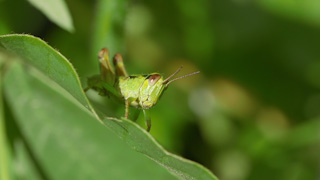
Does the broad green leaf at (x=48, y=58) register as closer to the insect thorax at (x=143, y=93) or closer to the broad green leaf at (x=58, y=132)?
the broad green leaf at (x=58, y=132)

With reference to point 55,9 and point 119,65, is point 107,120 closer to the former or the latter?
point 55,9

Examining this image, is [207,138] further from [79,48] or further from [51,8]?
[51,8]

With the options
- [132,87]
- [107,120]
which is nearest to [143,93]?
[132,87]

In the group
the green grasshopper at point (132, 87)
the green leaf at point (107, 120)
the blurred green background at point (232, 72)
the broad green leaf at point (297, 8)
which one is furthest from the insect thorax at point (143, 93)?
the broad green leaf at point (297, 8)

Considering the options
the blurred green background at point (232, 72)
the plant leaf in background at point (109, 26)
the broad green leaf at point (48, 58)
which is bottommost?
the blurred green background at point (232, 72)

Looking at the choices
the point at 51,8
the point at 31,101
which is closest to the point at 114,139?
the point at 31,101
